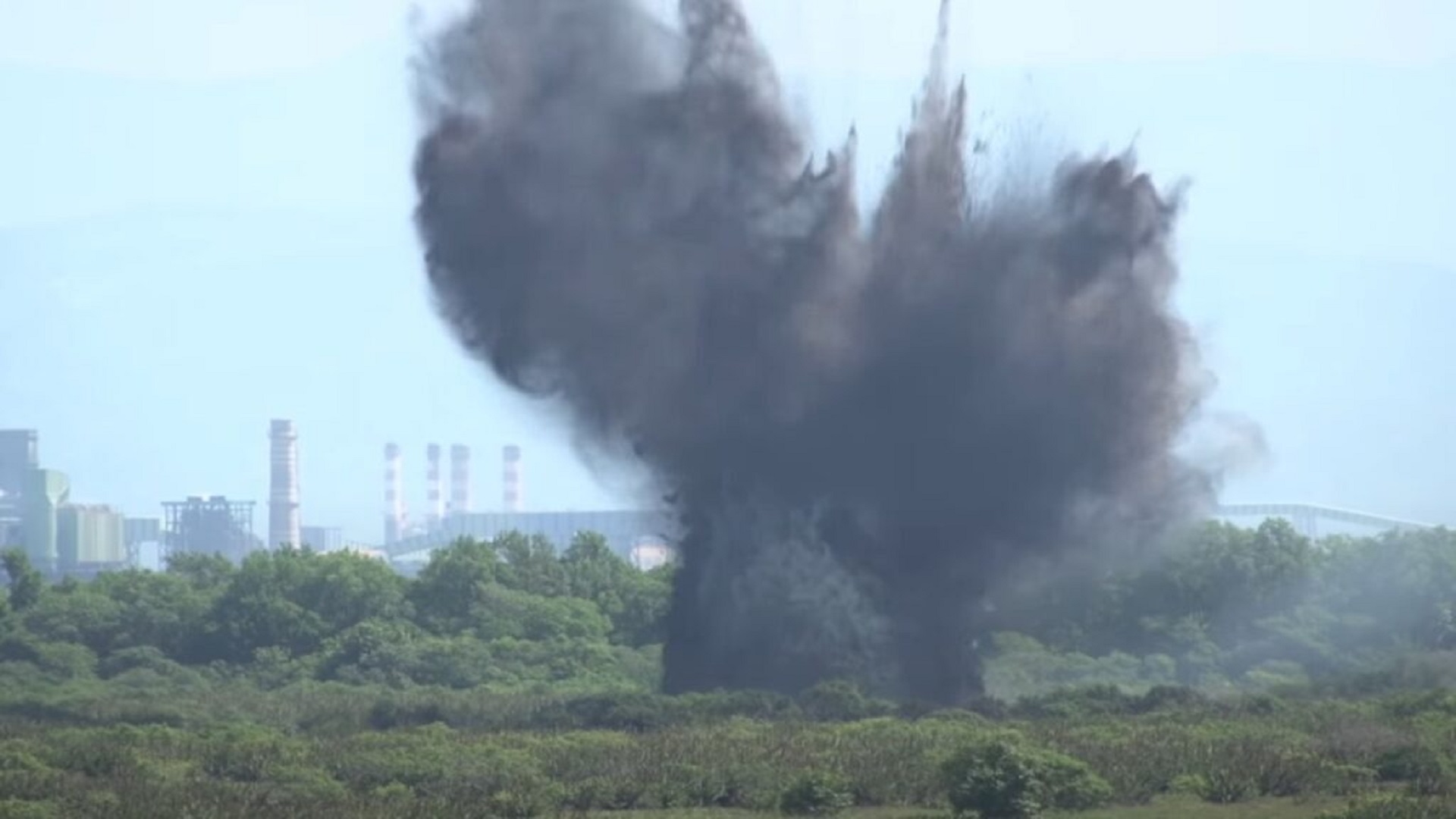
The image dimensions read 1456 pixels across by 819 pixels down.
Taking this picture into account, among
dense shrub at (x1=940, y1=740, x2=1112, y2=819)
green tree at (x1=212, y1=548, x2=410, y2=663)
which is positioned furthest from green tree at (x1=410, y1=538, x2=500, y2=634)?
dense shrub at (x1=940, y1=740, x2=1112, y2=819)

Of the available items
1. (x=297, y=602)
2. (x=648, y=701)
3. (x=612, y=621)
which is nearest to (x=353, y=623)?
(x=297, y=602)

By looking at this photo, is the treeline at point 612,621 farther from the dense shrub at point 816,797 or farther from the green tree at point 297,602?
the dense shrub at point 816,797


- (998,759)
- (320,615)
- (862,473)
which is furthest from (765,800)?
(320,615)

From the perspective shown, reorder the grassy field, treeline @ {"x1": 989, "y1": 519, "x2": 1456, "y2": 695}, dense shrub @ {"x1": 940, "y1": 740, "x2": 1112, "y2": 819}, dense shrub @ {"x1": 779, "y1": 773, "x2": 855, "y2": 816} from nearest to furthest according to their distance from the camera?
dense shrub @ {"x1": 940, "y1": 740, "x2": 1112, "y2": 819} → the grassy field → dense shrub @ {"x1": 779, "y1": 773, "x2": 855, "y2": 816} → treeline @ {"x1": 989, "y1": 519, "x2": 1456, "y2": 695}

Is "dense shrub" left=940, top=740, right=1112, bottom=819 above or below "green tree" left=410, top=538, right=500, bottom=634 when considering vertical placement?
below

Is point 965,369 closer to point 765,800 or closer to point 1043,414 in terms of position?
point 1043,414

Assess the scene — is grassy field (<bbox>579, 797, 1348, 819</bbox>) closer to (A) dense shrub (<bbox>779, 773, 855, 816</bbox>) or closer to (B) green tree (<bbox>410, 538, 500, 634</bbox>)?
(A) dense shrub (<bbox>779, 773, 855, 816</bbox>)
